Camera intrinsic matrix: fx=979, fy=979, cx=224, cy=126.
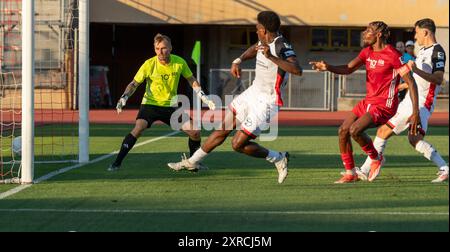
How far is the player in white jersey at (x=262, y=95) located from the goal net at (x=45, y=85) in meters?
2.88

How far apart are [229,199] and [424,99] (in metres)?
→ 3.66

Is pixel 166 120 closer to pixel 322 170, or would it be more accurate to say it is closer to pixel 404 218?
pixel 322 170

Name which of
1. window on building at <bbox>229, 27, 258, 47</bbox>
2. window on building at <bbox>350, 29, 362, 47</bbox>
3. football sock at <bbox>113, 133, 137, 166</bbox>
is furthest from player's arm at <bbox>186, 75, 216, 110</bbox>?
window on building at <bbox>350, 29, 362, 47</bbox>

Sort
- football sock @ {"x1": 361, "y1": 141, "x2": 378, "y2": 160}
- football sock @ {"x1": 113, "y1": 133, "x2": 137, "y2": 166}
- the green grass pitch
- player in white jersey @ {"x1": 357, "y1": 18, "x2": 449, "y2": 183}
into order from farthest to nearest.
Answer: football sock @ {"x1": 113, "y1": 133, "x2": 137, "y2": 166} → player in white jersey @ {"x1": 357, "y1": 18, "x2": 449, "y2": 183} → football sock @ {"x1": 361, "y1": 141, "x2": 378, "y2": 160} → the green grass pitch

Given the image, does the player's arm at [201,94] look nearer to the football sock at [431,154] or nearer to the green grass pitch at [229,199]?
the green grass pitch at [229,199]

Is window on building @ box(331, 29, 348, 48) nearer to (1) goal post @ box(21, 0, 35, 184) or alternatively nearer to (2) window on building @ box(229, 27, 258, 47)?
(2) window on building @ box(229, 27, 258, 47)

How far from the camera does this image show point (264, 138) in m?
21.6

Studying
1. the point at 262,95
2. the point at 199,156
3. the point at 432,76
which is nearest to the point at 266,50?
the point at 262,95

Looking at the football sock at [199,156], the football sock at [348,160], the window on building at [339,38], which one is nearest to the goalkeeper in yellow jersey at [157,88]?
the football sock at [199,156]

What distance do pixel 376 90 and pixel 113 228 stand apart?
15.7ft

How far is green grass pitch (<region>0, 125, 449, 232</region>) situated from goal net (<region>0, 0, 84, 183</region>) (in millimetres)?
1324

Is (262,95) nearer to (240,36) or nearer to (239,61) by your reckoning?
(239,61)

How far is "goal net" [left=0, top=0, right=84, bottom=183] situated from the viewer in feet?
54.1

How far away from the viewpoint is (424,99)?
13.0 meters
